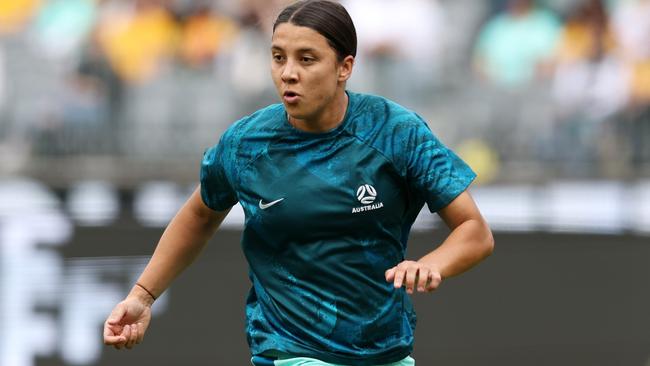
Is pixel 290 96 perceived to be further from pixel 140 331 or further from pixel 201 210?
pixel 140 331

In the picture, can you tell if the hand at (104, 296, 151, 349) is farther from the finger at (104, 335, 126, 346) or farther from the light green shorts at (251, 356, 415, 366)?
the light green shorts at (251, 356, 415, 366)

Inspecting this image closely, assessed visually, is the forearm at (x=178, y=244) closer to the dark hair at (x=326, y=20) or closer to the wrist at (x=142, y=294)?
the wrist at (x=142, y=294)

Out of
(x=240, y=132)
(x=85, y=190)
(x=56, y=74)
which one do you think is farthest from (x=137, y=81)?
(x=240, y=132)

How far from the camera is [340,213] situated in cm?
425

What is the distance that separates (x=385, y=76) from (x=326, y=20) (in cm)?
598

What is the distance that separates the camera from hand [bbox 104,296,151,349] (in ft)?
14.5

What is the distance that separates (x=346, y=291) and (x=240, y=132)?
0.65 metres

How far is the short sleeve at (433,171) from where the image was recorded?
4.22 m

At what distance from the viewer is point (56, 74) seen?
9.66 meters

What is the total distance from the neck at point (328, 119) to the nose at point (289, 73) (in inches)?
6.7

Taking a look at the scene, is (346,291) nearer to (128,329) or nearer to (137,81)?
(128,329)

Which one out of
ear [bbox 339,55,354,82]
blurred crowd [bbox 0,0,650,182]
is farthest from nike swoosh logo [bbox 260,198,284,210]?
blurred crowd [bbox 0,0,650,182]

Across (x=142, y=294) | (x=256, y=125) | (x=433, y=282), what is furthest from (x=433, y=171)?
(x=142, y=294)

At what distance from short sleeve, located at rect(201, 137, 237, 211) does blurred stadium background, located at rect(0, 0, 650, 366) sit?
13.2ft
